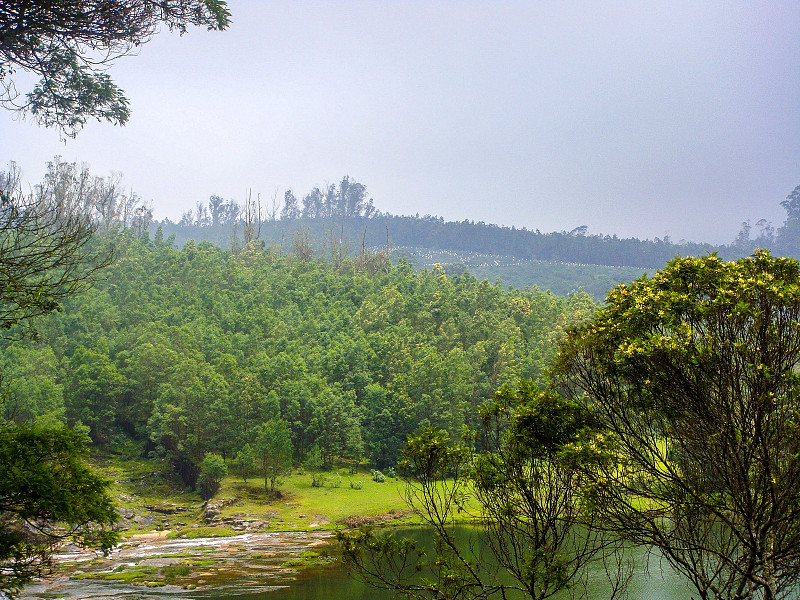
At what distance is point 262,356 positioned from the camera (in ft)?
185

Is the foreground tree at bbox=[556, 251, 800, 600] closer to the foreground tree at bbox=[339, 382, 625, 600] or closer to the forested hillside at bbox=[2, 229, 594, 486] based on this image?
the foreground tree at bbox=[339, 382, 625, 600]

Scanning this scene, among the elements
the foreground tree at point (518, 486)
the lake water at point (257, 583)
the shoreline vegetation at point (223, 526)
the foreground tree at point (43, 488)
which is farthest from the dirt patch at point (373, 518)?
the foreground tree at point (43, 488)

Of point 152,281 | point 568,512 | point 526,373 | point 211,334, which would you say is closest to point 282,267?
point 152,281

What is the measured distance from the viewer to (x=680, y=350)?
8234 millimetres

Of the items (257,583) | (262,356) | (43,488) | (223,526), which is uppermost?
(43,488)

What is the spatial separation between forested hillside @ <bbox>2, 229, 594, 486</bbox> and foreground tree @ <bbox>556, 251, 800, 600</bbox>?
36648mm

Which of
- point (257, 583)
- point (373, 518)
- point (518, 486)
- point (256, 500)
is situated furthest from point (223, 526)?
point (518, 486)

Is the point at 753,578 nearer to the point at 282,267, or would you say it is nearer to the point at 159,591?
the point at 159,591

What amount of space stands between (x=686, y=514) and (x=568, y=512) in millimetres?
1782

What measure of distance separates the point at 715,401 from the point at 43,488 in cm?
999

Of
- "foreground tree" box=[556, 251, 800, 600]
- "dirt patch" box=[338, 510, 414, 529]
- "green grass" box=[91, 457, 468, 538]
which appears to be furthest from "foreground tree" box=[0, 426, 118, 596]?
"dirt patch" box=[338, 510, 414, 529]

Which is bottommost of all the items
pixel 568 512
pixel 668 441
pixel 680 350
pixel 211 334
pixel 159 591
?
pixel 159 591

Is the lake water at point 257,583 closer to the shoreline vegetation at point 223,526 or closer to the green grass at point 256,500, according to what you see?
the shoreline vegetation at point 223,526

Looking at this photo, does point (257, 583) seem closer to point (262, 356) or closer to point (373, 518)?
point (373, 518)
